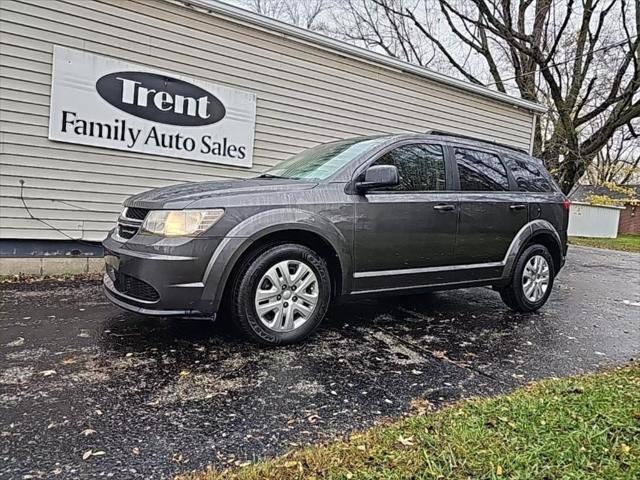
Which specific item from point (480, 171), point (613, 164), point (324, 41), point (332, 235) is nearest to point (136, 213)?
point (332, 235)

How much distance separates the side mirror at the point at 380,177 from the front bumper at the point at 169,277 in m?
1.28

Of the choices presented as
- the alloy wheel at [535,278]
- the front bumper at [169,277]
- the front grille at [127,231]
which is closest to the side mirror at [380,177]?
the front bumper at [169,277]

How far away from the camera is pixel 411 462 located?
6.19 feet

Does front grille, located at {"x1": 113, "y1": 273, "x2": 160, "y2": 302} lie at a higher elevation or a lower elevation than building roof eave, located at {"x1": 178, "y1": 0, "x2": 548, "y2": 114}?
lower

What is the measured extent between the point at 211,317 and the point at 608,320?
13.4 ft

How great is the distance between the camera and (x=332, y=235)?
346cm

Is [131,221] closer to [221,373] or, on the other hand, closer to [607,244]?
[221,373]

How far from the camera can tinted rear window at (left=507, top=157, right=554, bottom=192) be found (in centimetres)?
472

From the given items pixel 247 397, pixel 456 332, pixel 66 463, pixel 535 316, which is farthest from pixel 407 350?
pixel 66 463

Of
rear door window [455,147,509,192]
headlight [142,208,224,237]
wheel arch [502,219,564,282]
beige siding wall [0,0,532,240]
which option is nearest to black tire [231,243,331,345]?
headlight [142,208,224,237]

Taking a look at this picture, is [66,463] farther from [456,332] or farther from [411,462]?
[456,332]

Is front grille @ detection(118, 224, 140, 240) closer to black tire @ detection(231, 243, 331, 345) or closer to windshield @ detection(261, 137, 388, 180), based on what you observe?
black tire @ detection(231, 243, 331, 345)

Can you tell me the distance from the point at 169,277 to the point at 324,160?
1.67 m

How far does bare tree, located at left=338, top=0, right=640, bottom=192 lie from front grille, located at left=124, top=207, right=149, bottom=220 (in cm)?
1505
